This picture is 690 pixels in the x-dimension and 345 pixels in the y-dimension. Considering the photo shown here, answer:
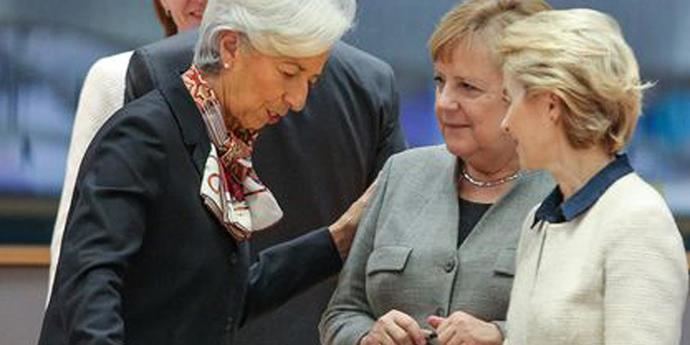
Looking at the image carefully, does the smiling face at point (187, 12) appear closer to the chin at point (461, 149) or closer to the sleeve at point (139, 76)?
the sleeve at point (139, 76)

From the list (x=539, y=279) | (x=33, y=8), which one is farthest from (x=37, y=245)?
(x=539, y=279)

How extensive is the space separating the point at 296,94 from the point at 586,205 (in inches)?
19.1

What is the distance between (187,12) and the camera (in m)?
3.08

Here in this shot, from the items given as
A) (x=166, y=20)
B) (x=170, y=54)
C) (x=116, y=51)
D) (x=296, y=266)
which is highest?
(x=170, y=54)

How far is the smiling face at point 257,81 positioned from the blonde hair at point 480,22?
0.20 metres

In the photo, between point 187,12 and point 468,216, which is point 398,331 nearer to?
point 468,216

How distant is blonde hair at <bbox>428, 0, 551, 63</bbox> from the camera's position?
2453mm

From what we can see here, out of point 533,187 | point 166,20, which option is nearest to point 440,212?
point 533,187

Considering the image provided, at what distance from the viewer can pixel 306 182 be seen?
291cm

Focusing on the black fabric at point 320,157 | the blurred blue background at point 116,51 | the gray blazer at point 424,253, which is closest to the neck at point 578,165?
the gray blazer at point 424,253

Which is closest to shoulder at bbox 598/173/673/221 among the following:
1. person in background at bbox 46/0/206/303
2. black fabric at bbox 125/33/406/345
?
black fabric at bbox 125/33/406/345

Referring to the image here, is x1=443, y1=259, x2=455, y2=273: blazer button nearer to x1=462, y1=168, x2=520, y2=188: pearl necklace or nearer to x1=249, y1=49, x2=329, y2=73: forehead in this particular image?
x1=462, y1=168, x2=520, y2=188: pearl necklace

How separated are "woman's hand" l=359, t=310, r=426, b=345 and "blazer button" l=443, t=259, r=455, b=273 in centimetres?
9

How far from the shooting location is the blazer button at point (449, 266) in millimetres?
2441
